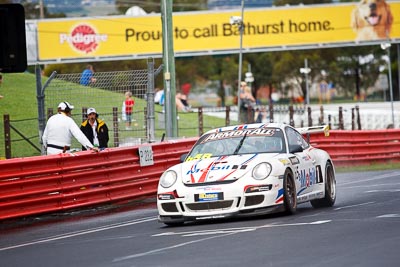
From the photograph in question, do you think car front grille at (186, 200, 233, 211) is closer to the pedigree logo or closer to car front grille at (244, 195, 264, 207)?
car front grille at (244, 195, 264, 207)

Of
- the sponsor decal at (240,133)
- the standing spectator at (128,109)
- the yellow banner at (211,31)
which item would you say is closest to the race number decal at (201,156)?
the sponsor decal at (240,133)

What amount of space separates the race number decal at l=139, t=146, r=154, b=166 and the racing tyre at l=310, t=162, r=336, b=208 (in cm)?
442

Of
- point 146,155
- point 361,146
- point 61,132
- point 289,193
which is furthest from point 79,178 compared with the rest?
point 361,146

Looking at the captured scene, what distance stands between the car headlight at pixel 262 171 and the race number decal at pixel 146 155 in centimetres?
585

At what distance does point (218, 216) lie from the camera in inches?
565

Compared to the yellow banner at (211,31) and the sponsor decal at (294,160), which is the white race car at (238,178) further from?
the yellow banner at (211,31)

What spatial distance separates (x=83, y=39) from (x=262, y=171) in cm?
5182

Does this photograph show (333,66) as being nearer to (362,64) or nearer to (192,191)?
(362,64)

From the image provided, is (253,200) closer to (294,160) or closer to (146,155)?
(294,160)

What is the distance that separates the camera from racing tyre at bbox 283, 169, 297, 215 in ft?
47.9

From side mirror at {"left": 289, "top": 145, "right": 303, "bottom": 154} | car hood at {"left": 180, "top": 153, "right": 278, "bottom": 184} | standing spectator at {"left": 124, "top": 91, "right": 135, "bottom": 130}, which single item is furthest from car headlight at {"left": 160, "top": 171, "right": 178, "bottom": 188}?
standing spectator at {"left": 124, "top": 91, "right": 135, "bottom": 130}

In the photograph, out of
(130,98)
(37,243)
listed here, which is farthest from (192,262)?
(130,98)

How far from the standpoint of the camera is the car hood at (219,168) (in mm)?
14469

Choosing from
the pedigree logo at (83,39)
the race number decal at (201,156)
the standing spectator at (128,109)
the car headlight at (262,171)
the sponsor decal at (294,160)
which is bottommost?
the car headlight at (262,171)
